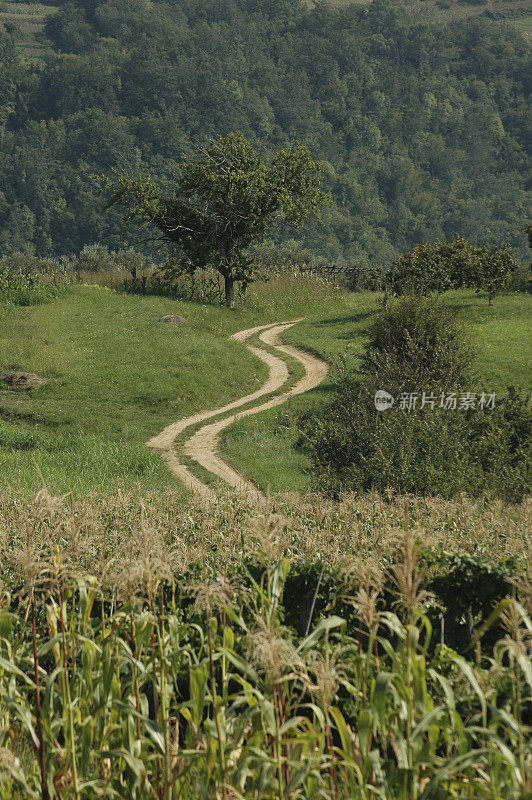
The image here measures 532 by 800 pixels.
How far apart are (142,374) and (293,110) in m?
103

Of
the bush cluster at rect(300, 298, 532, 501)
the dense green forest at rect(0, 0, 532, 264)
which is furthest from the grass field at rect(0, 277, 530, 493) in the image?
the dense green forest at rect(0, 0, 532, 264)

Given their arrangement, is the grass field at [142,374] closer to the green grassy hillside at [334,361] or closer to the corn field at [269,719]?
the green grassy hillside at [334,361]

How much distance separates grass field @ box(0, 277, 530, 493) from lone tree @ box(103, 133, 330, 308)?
2760mm

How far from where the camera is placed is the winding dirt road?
14.3 meters

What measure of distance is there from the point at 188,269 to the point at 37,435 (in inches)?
708

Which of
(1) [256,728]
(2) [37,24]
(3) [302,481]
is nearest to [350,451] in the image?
(3) [302,481]

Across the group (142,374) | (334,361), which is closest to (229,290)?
(334,361)

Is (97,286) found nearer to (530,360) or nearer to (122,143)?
(530,360)

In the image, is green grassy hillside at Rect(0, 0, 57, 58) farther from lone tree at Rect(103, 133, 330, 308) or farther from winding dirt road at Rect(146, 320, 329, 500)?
winding dirt road at Rect(146, 320, 329, 500)

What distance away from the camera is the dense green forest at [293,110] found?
3674 inches

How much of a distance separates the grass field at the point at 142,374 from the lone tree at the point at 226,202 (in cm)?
276

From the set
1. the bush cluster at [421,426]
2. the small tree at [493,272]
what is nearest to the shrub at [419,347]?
the bush cluster at [421,426]

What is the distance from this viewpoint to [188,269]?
33.4m

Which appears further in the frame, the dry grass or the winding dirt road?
the winding dirt road
